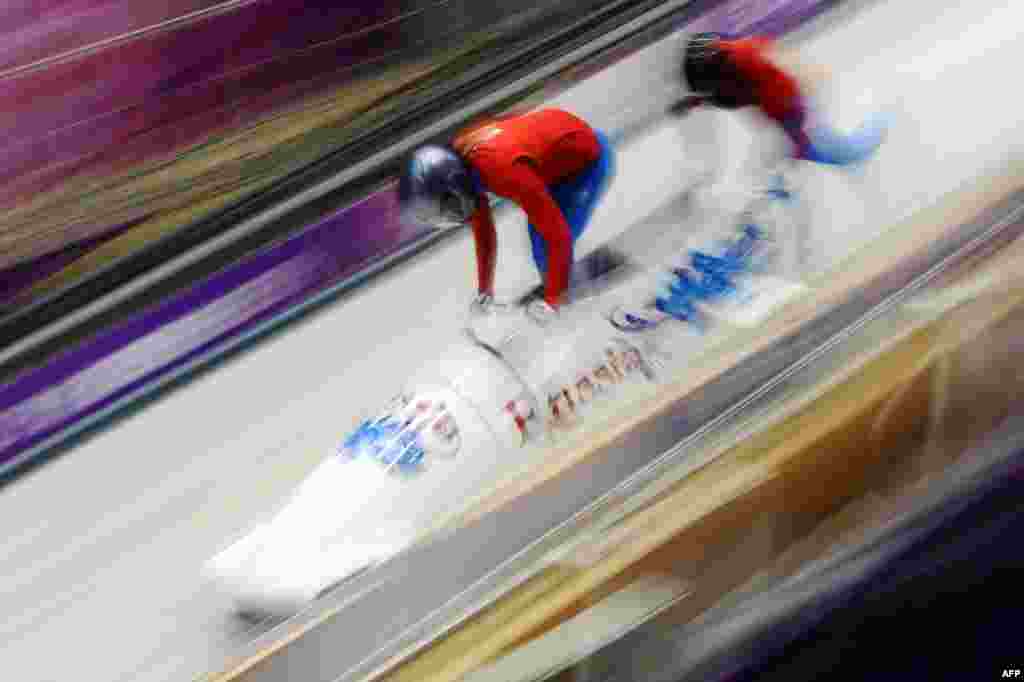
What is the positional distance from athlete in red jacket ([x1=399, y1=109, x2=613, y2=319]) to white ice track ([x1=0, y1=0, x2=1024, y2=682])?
0.11ft

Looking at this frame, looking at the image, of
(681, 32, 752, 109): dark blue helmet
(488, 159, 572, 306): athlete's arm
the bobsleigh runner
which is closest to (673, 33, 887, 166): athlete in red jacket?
(681, 32, 752, 109): dark blue helmet

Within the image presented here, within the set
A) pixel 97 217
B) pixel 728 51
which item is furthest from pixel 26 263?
pixel 728 51

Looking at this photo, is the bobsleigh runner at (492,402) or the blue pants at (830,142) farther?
the blue pants at (830,142)

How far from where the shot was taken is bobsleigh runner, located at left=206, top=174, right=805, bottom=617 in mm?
1276

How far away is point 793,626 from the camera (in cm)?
125

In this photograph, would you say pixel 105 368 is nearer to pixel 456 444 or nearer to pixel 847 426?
pixel 456 444

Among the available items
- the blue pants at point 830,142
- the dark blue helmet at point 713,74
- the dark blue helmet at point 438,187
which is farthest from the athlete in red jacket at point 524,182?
the blue pants at point 830,142

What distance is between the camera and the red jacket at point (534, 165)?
1.41m

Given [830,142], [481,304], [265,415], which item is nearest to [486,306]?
[481,304]

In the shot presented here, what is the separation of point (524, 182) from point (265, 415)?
0.53 meters

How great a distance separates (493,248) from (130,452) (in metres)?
0.60

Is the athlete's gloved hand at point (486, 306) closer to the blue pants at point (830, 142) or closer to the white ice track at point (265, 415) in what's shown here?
the white ice track at point (265, 415)

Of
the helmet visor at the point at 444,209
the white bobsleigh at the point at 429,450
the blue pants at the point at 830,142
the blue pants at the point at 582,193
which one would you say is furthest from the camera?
the blue pants at the point at 830,142

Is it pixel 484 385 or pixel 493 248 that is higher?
pixel 493 248
